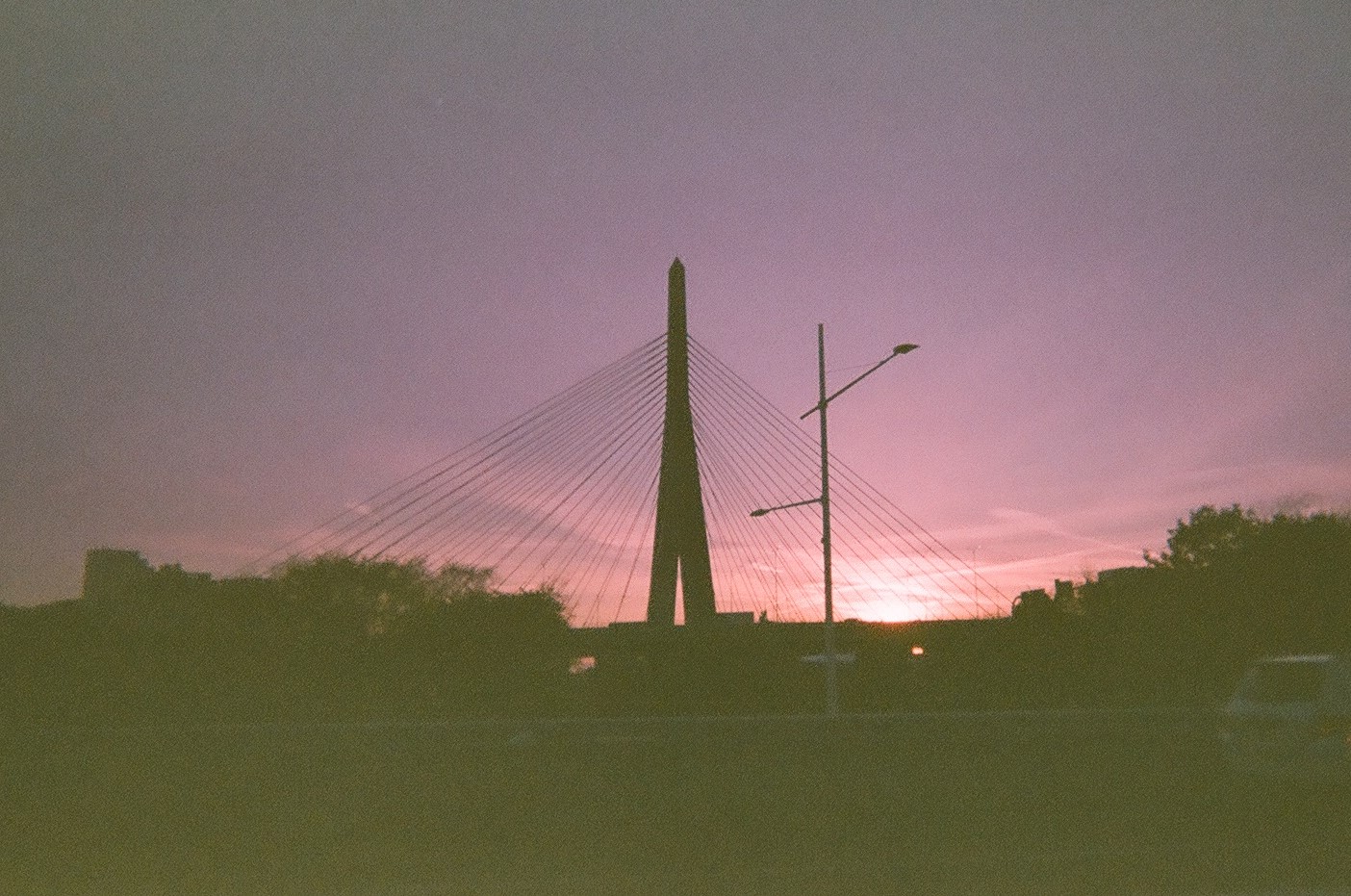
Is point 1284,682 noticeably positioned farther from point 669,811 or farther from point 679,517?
point 679,517

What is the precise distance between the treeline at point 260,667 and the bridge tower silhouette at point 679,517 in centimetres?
911

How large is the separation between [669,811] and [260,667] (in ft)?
110

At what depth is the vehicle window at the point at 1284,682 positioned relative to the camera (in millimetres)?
14016

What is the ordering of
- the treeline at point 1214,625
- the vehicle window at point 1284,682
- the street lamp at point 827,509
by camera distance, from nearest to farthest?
1. the vehicle window at point 1284,682
2. the street lamp at point 827,509
3. the treeline at point 1214,625


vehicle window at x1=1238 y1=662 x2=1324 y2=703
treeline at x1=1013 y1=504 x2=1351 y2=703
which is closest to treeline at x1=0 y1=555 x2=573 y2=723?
treeline at x1=1013 y1=504 x2=1351 y2=703

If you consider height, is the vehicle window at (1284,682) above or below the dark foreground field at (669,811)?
above

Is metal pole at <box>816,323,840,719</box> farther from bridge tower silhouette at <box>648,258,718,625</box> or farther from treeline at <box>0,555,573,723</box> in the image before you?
treeline at <box>0,555,573,723</box>

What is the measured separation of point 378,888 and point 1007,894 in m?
5.39

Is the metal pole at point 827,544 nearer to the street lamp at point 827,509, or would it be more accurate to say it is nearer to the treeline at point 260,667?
the street lamp at point 827,509

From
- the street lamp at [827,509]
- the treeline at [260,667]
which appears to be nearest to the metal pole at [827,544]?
the street lamp at [827,509]

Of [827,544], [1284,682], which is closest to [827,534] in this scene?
[827,544]

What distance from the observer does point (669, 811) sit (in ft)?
47.0

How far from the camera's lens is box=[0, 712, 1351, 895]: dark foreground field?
9.88 metres

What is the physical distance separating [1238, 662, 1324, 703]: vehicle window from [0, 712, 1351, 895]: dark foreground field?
1.34 meters
